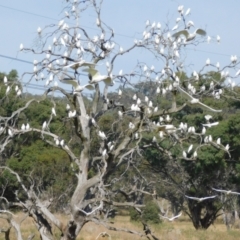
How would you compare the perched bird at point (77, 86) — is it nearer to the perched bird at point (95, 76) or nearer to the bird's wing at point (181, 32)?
the perched bird at point (95, 76)

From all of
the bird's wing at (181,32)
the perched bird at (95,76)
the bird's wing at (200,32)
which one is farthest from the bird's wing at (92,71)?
the bird's wing at (200,32)

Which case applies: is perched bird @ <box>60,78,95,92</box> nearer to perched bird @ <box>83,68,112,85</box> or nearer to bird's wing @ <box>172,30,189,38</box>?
perched bird @ <box>83,68,112,85</box>

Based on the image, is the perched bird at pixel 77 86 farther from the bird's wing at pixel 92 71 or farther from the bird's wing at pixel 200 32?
the bird's wing at pixel 200 32

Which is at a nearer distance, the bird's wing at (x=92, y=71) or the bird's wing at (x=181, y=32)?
the bird's wing at (x=92, y=71)

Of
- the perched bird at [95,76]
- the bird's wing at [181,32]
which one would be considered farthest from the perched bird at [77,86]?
the bird's wing at [181,32]

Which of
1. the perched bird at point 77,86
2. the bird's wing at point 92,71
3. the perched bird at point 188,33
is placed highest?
the perched bird at point 188,33

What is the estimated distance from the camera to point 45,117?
28.7 meters

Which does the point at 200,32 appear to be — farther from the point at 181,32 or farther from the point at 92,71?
the point at 92,71

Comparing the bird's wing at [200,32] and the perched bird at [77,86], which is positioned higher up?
the bird's wing at [200,32]

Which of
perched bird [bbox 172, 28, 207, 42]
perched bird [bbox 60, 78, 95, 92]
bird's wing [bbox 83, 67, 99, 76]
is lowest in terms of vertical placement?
perched bird [bbox 60, 78, 95, 92]

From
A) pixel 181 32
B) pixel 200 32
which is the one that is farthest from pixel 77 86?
pixel 200 32

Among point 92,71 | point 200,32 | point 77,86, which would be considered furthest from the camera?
point 200,32

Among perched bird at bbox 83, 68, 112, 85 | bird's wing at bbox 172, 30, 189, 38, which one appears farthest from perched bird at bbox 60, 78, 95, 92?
bird's wing at bbox 172, 30, 189, 38

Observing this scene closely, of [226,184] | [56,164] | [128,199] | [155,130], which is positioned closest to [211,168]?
[226,184]
